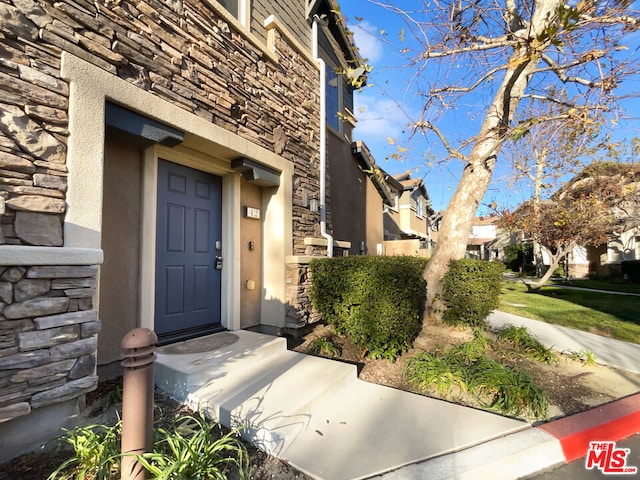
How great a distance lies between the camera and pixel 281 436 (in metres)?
2.18

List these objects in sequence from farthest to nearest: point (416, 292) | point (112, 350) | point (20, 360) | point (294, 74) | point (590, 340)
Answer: point (294, 74) → point (590, 340) → point (416, 292) → point (112, 350) → point (20, 360)

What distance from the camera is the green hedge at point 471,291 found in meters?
4.67

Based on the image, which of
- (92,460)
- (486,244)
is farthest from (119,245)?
A: (486,244)

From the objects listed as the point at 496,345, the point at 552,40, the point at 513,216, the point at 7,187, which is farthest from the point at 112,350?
the point at 513,216

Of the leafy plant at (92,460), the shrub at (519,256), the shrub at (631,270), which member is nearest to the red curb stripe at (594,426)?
the leafy plant at (92,460)

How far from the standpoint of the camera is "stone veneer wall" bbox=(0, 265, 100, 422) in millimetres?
2025

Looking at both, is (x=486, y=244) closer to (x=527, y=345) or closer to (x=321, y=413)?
(x=527, y=345)

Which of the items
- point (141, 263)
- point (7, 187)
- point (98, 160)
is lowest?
point (141, 263)

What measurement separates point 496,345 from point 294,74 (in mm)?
5663

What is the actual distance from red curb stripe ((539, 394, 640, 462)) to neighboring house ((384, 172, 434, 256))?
7.57m

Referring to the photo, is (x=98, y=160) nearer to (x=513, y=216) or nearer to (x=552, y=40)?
(x=552, y=40)

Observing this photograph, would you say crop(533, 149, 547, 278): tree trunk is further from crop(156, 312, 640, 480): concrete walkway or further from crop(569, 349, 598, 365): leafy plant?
crop(156, 312, 640, 480): concrete walkway

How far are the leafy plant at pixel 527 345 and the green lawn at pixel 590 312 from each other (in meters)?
2.24

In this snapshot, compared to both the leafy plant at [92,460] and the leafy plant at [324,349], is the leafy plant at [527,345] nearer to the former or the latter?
the leafy plant at [324,349]
